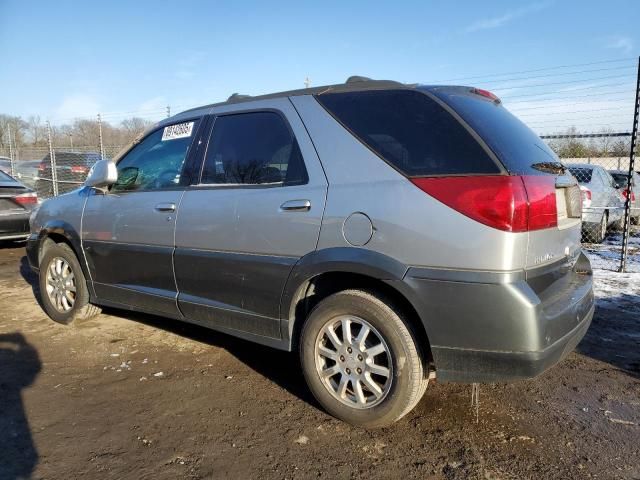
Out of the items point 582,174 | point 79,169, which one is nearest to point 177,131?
point 582,174

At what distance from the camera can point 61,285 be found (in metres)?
4.72

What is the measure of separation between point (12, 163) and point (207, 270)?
60.1 feet

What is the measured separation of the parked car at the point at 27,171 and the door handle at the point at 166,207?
52.1 ft

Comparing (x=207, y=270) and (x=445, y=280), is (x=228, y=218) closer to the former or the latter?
(x=207, y=270)

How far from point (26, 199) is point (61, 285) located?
464 cm

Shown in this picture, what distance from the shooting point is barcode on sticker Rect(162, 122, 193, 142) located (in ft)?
12.3

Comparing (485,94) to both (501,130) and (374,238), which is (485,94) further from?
(374,238)

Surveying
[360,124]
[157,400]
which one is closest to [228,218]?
[360,124]

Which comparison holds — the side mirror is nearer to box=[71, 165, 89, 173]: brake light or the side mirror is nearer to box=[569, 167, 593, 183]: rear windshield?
box=[569, 167, 593, 183]: rear windshield

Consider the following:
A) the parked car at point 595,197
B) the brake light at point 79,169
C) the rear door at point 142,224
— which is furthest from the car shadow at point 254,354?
the brake light at point 79,169

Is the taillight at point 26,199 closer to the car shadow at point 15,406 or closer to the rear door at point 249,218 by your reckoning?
the car shadow at point 15,406

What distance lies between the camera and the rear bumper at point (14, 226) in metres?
8.09

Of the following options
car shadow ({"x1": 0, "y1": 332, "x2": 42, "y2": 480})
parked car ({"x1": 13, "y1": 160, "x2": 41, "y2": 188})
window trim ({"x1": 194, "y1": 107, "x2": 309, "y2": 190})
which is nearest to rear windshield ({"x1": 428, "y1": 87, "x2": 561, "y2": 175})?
window trim ({"x1": 194, "y1": 107, "x2": 309, "y2": 190})

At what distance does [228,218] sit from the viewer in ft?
10.6
